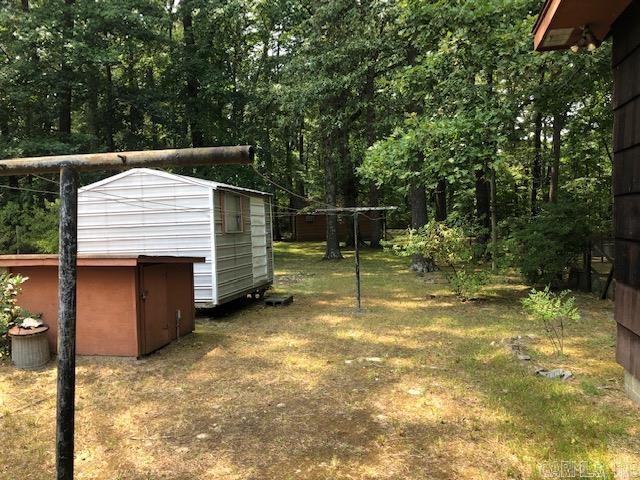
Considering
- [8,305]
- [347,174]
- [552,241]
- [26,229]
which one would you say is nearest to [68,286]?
[8,305]

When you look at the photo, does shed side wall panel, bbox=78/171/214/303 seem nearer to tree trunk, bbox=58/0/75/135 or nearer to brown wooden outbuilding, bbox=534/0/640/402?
brown wooden outbuilding, bbox=534/0/640/402

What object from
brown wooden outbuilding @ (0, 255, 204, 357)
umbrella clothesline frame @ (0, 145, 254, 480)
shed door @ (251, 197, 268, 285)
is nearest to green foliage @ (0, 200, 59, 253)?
shed door @ (251, 197, 268, 285)

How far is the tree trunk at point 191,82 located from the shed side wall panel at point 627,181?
17.1 metres

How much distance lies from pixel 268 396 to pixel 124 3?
52.3 ft

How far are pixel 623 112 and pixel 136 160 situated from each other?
4.23 metres

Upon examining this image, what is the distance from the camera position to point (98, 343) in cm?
643

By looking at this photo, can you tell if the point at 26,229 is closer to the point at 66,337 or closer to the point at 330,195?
the point at 330,195

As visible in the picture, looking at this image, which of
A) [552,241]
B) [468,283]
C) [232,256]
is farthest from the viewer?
[468,283]

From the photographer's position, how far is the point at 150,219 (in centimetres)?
923

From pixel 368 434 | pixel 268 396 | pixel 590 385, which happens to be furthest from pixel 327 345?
pixel 590 385

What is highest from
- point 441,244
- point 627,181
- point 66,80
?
point 66,80

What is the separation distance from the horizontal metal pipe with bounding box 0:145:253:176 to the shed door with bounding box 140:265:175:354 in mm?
3997

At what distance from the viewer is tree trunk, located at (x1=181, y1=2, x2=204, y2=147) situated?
739 inches

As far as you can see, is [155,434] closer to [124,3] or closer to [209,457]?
[209,457]
